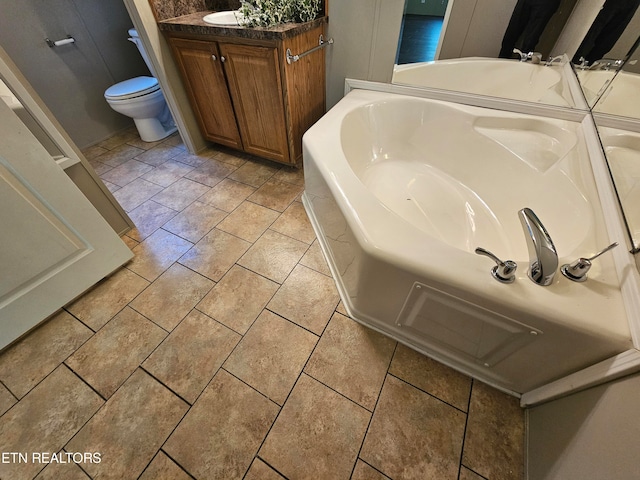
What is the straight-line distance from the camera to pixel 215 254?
1.39m

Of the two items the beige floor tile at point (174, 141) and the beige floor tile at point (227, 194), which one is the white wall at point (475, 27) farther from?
the beige floor tile at point (174, 141)

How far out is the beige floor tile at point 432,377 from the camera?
0.93 meters

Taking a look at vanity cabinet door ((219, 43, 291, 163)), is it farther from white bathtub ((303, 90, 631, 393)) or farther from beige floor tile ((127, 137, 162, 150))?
beige floor tile ((127, 137, 162, 150))

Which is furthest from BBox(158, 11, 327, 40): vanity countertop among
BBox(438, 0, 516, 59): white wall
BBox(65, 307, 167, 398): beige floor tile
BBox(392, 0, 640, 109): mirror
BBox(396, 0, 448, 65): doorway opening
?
BBox(65, 307, 167, 398): beige floor tile

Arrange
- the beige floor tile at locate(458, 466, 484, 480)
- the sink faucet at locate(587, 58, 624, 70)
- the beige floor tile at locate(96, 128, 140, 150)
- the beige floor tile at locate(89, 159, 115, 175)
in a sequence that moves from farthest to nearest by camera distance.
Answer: the beige floor tile at locate(96, 128, 140, 150) → the beige floor tile at locate(89, 159, 115, 175) → the sink faucet at locate(587, 58, 624, 70) → the beige floor tile at locate(458, 466, 484, 480)

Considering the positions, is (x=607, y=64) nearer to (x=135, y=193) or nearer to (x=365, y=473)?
(x=365, y=473)

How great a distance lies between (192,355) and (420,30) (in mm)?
2063

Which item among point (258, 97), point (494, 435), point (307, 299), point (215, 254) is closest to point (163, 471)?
→ point (307, 299)

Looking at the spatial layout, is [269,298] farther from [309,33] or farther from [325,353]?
[309,33]

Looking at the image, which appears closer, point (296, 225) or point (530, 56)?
point (530, 56)

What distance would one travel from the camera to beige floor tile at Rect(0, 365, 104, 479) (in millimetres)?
831

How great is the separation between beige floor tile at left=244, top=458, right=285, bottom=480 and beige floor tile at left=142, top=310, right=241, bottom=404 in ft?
1.01

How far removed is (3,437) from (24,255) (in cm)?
61

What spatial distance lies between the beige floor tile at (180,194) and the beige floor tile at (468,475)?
1840 mm
